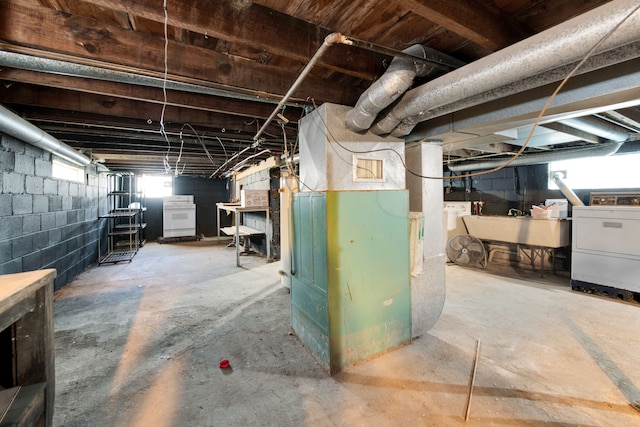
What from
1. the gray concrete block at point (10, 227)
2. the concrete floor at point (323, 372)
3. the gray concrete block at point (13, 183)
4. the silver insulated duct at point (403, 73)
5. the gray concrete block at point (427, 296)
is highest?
the silver insulated duct at point (403, 73)

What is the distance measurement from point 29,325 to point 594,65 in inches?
100

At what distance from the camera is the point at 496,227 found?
469 centimetres

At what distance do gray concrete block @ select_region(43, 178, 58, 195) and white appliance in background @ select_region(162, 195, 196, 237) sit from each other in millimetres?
4478

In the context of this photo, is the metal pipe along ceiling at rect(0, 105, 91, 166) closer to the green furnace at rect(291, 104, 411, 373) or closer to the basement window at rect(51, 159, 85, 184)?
the basement window at rect(51, 159, 85, 184)

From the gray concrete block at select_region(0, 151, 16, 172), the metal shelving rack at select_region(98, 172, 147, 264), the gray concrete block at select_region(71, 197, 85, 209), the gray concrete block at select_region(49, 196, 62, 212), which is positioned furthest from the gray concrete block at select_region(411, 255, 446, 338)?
the metal shelving rack at select_region(98, 172, 147, 264)

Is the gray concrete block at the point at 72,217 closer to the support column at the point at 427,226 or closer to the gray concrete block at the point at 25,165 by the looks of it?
the gray concrete block at the point at 25,165

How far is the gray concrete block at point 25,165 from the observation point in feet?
9.43

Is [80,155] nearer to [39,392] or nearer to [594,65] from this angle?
[39,392]

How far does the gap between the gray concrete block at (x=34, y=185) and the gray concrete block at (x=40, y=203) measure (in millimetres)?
63

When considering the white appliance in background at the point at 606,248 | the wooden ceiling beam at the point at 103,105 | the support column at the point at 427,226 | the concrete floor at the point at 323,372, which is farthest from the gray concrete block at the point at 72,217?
the white appliance in background at the point at 606,248

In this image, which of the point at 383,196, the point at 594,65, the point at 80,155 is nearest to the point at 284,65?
the point at 383,196

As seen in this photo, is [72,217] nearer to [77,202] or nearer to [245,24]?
[77,202]

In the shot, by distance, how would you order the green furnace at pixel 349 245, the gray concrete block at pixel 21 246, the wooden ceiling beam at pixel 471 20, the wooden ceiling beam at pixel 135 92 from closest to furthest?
the wooden ceiling beam at pixel 471 20
the wooden ceiling beam at pixel 135 92
the green furnace at pixel 349 245
the gray concrete block at pixel 21 246

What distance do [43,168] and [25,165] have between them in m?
0.40
